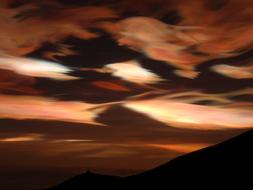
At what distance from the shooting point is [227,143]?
5497 centimetres

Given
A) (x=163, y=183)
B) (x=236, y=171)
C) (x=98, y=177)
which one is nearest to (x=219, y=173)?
(x=236, y=171)

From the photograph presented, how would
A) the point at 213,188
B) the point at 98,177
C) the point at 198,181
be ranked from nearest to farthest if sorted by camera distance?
the point at 213,188 → the point at 198,181 → the point at 98,177

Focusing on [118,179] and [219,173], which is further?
[118,179]

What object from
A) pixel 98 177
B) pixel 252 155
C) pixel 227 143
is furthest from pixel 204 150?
pixel 98 177

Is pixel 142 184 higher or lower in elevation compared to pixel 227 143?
lower

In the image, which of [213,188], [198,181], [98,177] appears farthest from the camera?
[98,177]

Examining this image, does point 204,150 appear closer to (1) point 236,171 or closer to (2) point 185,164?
(2) point 185,164

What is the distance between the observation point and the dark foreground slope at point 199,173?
149 ft

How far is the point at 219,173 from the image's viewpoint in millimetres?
47000

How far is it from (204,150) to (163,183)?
905 centimetres

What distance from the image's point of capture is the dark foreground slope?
4528cm

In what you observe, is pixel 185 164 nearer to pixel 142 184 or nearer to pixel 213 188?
pixel 142 184

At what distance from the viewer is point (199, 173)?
162 feet

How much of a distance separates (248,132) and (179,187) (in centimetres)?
1232
